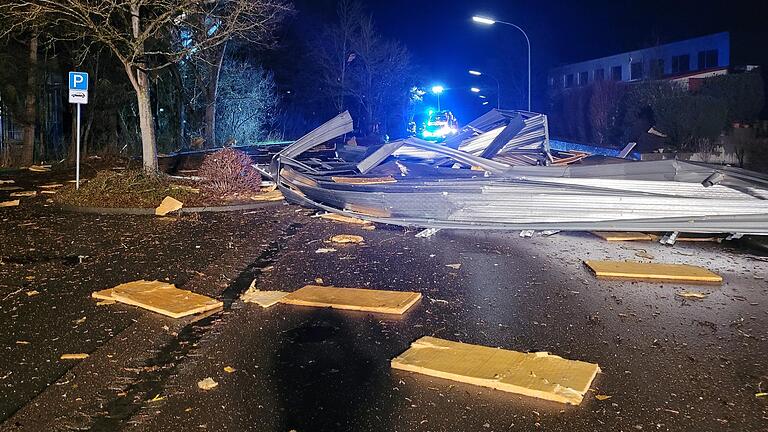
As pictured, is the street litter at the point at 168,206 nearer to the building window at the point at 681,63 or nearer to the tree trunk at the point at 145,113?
the tree trunk at the point at 145,113

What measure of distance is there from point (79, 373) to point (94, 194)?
918 centimetres

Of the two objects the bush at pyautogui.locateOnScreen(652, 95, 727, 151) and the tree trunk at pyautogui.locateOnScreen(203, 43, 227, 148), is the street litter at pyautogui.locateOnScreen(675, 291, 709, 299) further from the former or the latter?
the tree trunk at pyautogui.locateOnScreen(203, 43, 227, 148)

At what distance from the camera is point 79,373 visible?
14.5ft

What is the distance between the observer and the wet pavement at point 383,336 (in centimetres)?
379

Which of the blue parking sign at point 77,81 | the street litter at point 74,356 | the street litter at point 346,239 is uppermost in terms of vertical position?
the blue parking sign at point 77,81

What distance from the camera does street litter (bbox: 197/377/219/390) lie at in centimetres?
417

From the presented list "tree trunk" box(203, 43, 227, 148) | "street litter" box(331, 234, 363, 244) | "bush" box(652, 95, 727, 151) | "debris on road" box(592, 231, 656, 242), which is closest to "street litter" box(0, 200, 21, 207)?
"street litter" box(331, 234, 363, 244)

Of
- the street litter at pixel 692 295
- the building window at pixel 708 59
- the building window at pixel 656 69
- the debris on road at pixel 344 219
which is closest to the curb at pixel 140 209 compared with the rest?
the debris on road at pixel 344 219

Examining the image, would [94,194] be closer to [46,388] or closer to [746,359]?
[46,388]

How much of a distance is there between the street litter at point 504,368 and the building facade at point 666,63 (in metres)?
35.1

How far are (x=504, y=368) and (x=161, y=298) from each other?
338cm

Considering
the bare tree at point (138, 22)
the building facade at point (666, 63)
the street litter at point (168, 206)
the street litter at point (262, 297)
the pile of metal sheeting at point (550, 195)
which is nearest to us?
the street litter at point (262, 297)

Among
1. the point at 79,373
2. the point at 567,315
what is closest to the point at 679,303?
the point at 567,315

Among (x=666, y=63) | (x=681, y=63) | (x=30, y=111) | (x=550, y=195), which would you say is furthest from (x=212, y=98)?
(x=681, y=63)
